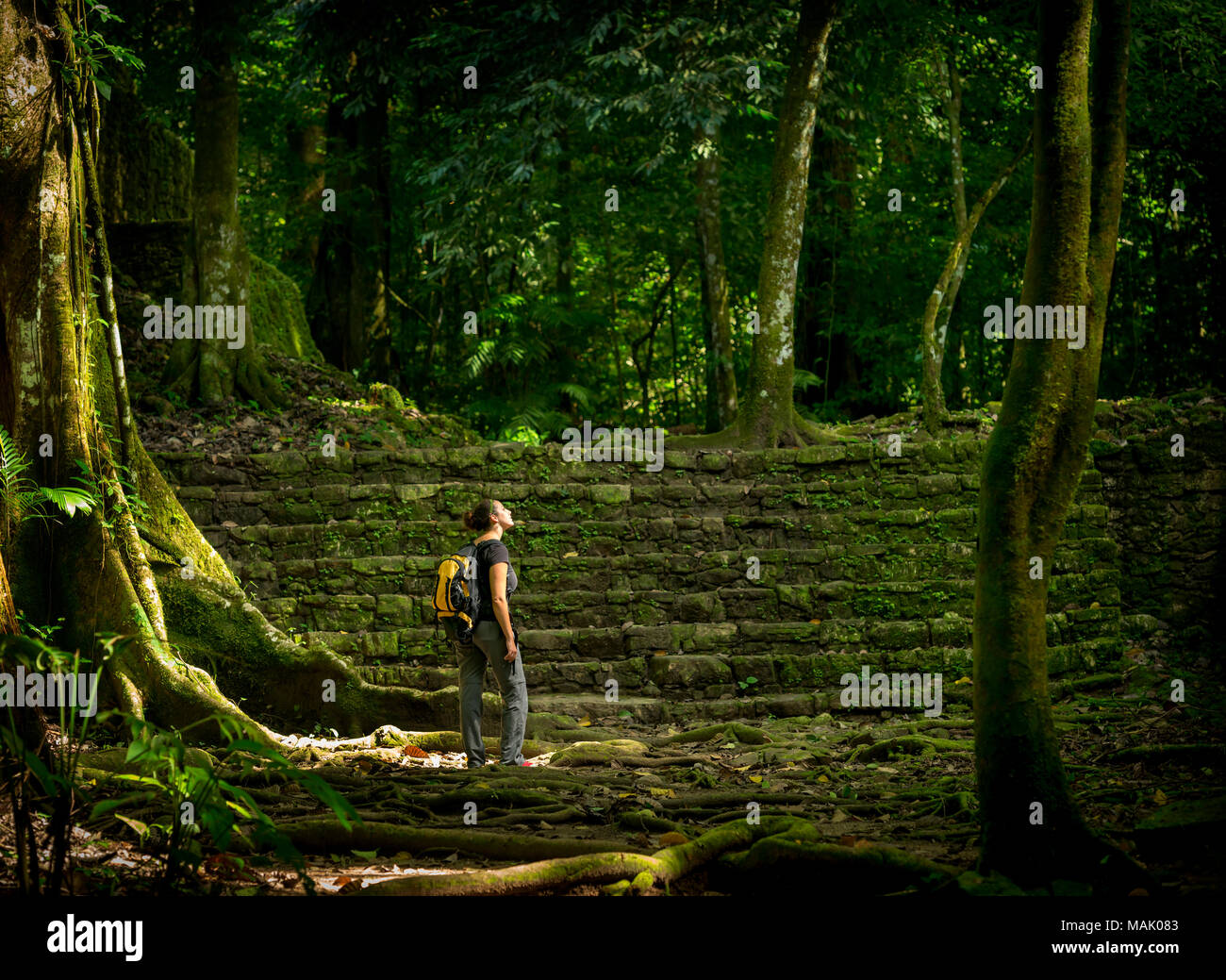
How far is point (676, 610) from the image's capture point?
338 inches

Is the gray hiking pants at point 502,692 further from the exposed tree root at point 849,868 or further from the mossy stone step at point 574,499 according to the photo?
the mossy stone step at point 574,499

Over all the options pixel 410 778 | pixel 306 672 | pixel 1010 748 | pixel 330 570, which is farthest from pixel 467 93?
pixel 1010 748

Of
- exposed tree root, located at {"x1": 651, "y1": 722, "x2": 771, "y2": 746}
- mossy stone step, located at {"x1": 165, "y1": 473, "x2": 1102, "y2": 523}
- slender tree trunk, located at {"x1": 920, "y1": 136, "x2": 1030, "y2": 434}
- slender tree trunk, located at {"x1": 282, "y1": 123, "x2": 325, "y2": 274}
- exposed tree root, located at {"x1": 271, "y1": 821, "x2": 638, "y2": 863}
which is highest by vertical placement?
slender tree trunk, located at {"x1": 282, "y1": 123, "x2": 325, "y2": 274}

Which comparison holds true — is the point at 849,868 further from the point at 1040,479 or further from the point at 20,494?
the point at 20,494

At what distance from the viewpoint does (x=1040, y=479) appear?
4047 mm

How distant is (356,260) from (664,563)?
8915 millimetres

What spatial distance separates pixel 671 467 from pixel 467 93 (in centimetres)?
624

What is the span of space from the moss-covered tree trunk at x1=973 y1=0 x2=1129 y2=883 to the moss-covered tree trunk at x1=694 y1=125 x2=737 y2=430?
8.71 metres

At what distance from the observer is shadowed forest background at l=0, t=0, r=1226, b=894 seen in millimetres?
4047

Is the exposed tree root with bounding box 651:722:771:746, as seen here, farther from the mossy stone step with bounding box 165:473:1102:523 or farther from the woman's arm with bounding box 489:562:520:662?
the mossy stone step with bounding box 165:473:1102:523

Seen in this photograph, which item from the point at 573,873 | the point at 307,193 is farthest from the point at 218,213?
the point at 573,873

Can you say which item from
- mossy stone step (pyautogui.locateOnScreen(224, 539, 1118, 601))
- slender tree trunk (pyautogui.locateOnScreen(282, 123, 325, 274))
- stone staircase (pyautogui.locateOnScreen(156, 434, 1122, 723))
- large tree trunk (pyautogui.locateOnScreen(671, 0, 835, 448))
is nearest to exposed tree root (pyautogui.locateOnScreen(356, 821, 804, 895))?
stone staircase (pyautogui.locateOnScreen(156, 434, 1122, 723))

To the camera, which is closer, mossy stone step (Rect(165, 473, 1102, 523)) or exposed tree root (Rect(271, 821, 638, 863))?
exposed tree root (Rect(271, 821, 638, 863))
